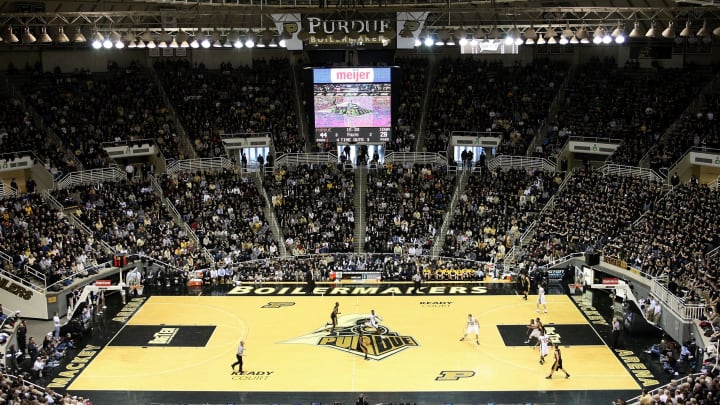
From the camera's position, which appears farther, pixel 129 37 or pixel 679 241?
pixel 129 37

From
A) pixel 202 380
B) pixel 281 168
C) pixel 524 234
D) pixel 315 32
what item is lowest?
pixel 202 380

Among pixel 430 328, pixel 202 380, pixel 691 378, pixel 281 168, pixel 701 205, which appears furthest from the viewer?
pixel 281 168

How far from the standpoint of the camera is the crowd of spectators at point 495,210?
41.7 m

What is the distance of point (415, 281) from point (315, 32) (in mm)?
12155

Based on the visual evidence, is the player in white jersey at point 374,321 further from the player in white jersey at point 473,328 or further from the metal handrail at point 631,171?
the metal handrail at point 631,171

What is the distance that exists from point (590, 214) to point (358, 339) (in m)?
15.0

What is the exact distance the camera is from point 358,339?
31969mm

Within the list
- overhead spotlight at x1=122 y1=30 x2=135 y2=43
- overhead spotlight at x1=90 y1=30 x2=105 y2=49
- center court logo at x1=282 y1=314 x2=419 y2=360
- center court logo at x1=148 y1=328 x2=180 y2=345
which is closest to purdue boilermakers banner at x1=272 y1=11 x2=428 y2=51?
overhead spotlight at x1=122 y1=30 x2=135 y2=43

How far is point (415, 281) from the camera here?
3938 centimetres

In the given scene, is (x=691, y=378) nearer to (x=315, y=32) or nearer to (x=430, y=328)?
(x=430, y=328)

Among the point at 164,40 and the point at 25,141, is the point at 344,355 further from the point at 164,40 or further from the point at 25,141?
the point at 25,141

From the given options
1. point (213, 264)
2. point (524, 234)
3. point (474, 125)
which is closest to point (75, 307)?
point (213, 264)

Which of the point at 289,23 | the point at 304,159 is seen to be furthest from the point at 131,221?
the point at 289,23

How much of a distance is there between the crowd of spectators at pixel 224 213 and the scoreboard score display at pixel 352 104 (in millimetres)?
5041
